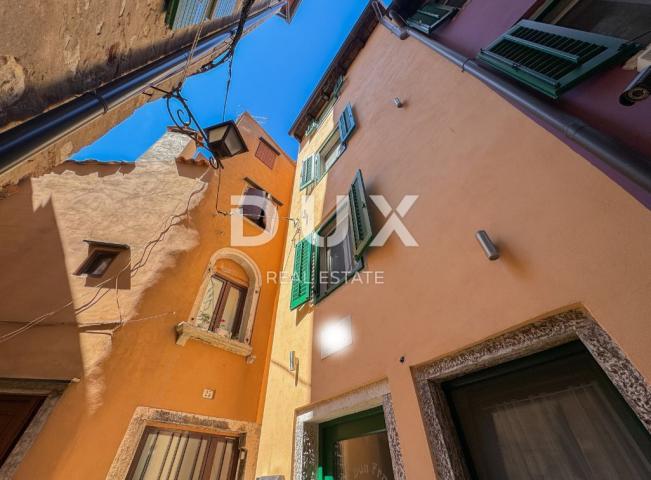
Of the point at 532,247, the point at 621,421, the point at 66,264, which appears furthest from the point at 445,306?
the point at 66,264

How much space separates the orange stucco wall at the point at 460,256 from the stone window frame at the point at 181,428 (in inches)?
31.6

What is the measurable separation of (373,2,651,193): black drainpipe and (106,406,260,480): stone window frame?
17.5 feet

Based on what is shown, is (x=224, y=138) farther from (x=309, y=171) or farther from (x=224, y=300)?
(x=224, y=300)

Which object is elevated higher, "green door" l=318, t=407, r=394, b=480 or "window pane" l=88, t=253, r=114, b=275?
"window pane" l=88, t=253, r=114, b=275

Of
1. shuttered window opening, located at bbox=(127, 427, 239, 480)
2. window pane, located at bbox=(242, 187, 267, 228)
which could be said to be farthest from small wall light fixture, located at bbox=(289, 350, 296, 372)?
window pane, located at bbox=(242, 187, 267, 228)

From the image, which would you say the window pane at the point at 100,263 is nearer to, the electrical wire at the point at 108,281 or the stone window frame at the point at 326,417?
the electrical wire at the point at 108,281

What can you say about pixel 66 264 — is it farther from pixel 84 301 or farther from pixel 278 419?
pixel 278 419

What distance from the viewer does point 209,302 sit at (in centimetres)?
537

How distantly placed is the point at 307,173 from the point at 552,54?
5.29m

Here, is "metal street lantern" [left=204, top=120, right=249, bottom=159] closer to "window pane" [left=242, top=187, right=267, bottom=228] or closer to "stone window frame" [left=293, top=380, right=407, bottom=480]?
"window pane" [left=242, top=187, right=267, bottom=228]

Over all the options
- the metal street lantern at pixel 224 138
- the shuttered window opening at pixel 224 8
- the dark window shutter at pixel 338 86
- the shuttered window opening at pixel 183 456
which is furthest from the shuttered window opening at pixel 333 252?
the dark window shutter at pixel 338 86

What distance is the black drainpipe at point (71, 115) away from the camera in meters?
1.45

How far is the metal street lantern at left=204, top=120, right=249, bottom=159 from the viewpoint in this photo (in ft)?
14.8

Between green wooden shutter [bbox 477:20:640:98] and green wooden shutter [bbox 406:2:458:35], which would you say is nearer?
green wooden shutter [bbox 477:20:640:98]
